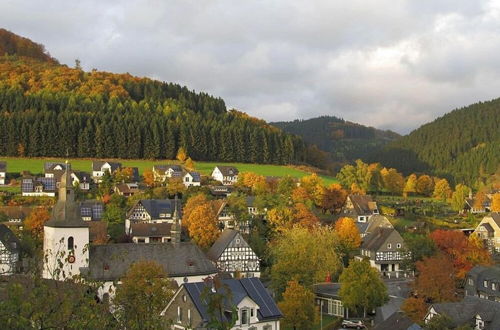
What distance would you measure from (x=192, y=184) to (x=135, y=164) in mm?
19870

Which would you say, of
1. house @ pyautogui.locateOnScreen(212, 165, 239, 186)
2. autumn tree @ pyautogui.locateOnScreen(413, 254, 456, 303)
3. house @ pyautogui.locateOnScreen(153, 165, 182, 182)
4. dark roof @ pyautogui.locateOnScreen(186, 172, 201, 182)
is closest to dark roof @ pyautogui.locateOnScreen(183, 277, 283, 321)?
autumn tree @ pyautogui.locateOnScreen(413, 254, 456, 303)

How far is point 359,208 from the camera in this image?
96750mm

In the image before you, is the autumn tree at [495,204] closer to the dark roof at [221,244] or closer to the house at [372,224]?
the house at [372,224]

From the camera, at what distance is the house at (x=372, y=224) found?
278 feet

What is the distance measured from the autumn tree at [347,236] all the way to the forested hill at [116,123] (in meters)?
55.9

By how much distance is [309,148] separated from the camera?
15062 cm

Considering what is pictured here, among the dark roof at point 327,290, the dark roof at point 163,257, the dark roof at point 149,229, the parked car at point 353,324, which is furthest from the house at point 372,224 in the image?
the dark roof at point 163,257

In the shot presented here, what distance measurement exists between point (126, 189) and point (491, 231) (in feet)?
155

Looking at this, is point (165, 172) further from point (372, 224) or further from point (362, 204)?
point (372, 224)

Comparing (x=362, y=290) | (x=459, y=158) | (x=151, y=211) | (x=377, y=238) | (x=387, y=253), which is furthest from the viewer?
(x=459, y=158)

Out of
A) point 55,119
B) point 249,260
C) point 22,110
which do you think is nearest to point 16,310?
point 249,260

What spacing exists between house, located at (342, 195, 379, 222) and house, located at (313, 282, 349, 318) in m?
35.0

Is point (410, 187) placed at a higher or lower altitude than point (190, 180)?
lower

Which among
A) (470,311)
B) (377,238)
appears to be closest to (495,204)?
(377,238)
